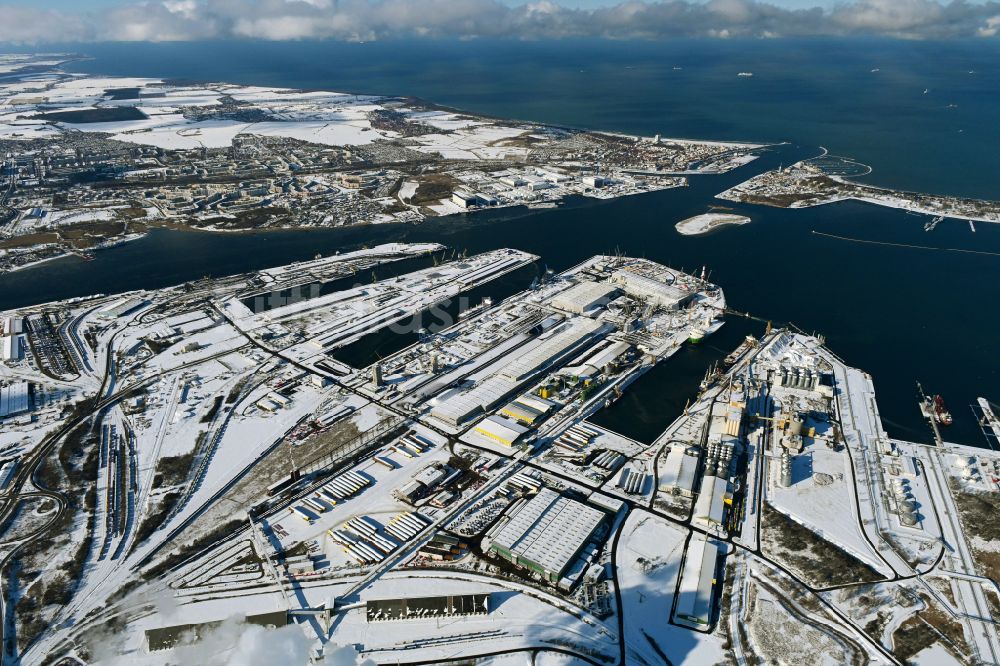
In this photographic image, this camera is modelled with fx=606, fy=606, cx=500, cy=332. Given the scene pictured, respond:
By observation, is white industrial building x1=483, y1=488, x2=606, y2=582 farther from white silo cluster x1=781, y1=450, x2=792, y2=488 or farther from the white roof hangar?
white silo cluster x1=781, y1=450, x2=792, y2=488

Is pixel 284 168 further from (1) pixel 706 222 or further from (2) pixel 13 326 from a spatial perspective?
(1) pixel 706 222

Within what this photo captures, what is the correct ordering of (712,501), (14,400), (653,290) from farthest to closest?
1. (653,290)
2. (14,400)
3. (712,501)

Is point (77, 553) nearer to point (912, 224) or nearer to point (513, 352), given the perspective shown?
point (513, 352)

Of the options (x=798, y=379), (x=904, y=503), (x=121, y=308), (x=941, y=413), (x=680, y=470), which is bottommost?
(x=121, y=308)

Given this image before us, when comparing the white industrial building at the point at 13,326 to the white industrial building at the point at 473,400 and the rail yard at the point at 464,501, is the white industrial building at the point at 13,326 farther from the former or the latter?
the white industrial building at the point at 473,400

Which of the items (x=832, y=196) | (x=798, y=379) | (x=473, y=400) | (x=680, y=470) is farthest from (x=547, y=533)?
(x=832, y=196)
